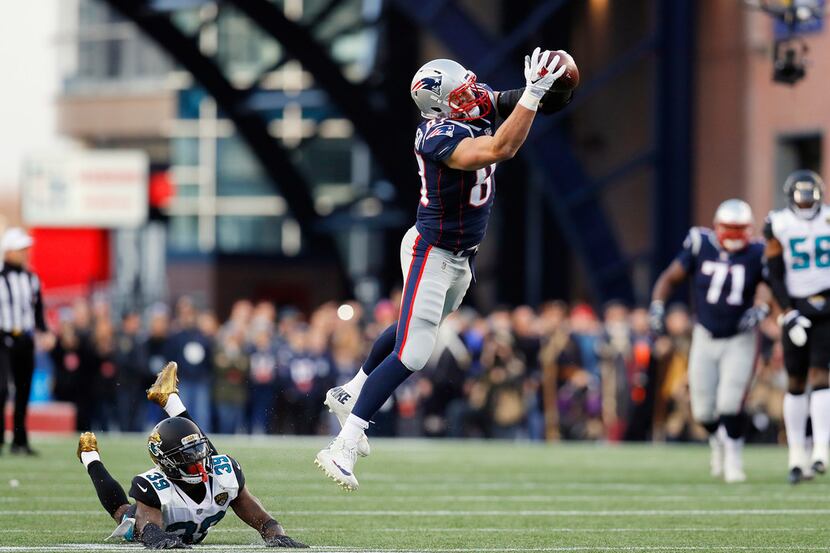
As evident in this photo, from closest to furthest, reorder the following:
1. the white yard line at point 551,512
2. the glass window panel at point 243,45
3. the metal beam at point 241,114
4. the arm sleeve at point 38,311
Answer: the white yard line at point 551,512 → the arm sleeve at point 38,311 → the metal beam at point 241,114 → the glass window panel at point 243,45

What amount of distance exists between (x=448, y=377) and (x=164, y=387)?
1183 cm

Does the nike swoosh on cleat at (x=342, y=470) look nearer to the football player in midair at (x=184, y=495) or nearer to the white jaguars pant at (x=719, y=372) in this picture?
the football player in midair at (x=184, y=495)

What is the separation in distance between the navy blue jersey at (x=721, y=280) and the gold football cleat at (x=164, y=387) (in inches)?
208

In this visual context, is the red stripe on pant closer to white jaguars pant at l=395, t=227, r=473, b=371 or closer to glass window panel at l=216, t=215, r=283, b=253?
white jaguars pant at l=395, t=227, r=473, b=371

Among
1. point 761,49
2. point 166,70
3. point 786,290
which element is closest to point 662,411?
point 761,49

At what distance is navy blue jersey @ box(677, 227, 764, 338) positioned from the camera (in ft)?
39.6

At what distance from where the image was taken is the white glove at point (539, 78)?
25.1 feet

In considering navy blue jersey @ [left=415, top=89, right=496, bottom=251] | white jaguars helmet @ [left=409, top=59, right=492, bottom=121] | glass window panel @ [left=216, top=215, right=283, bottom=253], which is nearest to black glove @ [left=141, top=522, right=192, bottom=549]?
navy blue jersey @ [left=415, top=89, right=496, bottom=251]

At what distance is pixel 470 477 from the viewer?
483 inches

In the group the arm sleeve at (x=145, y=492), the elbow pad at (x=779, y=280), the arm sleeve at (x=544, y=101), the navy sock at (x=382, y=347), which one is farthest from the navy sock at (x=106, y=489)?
the elbow pad at (x=779, y=280)

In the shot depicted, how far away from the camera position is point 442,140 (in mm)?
7969

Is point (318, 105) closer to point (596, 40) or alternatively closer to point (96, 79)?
point (596, 40)

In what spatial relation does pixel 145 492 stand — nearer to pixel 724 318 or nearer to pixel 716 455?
pixel 724 318

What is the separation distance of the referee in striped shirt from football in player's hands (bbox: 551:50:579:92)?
710 centimetres
